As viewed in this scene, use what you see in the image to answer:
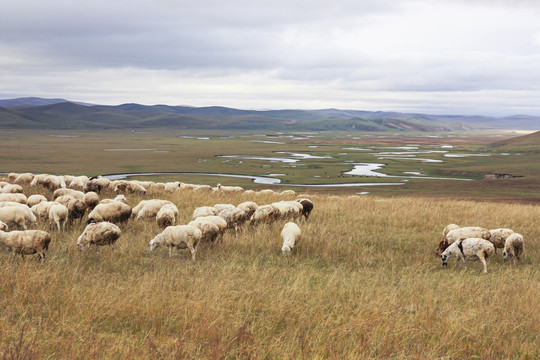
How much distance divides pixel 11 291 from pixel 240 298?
11.5 ft

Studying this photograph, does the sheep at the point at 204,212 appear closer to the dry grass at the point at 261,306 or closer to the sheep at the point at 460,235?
the dry grass at the point at 261,306

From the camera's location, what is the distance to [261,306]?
686 cm

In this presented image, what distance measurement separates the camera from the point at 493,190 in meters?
51.5

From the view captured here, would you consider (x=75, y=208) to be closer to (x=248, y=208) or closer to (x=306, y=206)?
(x=248, y=208)

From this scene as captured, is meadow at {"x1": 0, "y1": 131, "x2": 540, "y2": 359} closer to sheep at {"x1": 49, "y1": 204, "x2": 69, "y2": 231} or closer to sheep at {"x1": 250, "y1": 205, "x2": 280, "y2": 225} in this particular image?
sheep at {"x1": 49, "y1": 204, "x2": 69, "y2": 231}

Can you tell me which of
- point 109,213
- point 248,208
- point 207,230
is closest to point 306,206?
point 248,208

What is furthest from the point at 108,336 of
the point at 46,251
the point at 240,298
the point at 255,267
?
the point at 46,251

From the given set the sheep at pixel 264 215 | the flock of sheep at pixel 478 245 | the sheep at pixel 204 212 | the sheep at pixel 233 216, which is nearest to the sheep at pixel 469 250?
the flock of sheep at pixel 478 245

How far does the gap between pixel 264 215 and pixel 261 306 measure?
7387 mm

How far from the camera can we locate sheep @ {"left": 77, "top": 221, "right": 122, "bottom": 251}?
410 inches

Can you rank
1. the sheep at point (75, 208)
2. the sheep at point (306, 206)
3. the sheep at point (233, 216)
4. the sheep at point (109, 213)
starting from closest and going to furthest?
the sheep at point (109, 213) < the sheep at point (233, 216) < the sheep at point (75, 208) < the sheep at point (306, 206)

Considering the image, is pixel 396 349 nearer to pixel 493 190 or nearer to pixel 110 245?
pixel 110 245

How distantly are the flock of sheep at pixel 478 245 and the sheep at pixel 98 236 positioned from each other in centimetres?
818

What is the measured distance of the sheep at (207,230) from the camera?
36.6ft
